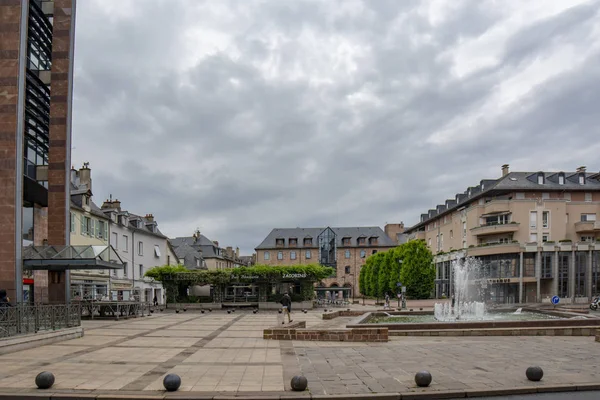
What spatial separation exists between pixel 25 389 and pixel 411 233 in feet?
294

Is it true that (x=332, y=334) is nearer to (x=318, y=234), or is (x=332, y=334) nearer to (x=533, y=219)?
(x=533, y=219)

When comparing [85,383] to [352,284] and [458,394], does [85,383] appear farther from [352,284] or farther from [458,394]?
[352,284]

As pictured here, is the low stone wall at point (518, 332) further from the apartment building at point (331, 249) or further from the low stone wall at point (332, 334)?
the apartment building at point (331, 249)

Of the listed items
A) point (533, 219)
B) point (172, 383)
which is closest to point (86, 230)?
point (172, 383)

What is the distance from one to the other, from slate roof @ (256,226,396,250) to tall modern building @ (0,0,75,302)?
2794 inches

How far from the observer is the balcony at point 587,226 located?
5738cm

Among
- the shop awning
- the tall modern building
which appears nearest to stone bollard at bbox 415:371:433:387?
the shop awning

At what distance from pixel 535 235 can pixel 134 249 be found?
43.8 meters

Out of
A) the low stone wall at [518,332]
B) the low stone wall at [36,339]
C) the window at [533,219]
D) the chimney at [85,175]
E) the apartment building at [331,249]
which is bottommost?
the apartment building at [331,249]

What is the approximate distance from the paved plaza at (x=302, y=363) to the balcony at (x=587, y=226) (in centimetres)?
4536

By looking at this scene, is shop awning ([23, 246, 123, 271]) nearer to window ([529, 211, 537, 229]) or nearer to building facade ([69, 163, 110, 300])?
building facade ([69, 163, 110, 300])

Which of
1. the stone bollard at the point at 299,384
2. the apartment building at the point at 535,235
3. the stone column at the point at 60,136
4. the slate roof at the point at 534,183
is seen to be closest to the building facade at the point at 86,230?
the stone column at the point at 60,136

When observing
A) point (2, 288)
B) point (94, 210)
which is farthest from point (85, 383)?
point (94, 210)

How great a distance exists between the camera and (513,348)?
15312 millimetres
